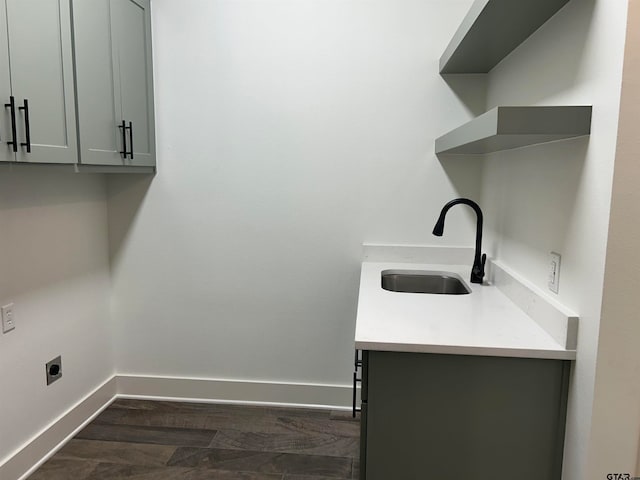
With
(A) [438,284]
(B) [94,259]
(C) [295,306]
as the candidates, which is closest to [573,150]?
(A) [438,284]

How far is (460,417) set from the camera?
1453mm

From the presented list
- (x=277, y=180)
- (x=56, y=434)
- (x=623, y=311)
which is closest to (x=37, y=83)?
(x=277, y=180)

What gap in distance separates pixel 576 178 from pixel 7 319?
219 centimetres

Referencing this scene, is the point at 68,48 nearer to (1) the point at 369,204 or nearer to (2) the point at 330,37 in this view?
(2) the point at 330,37

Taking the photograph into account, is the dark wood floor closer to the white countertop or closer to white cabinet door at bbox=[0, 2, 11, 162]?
the white countertop

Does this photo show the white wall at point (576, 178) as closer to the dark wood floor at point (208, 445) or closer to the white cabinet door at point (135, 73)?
the dark wood floor at point (208, 445)

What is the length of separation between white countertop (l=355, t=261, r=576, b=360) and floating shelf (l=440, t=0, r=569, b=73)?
1.02 metres

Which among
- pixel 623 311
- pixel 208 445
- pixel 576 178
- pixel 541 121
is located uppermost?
pixel 541 121

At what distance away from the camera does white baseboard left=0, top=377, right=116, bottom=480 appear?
2037 millimetres

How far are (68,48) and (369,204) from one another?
1544 millimetres

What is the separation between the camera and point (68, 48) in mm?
1883

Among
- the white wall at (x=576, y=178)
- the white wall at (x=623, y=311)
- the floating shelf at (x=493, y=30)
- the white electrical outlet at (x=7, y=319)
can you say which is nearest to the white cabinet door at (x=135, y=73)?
the white electrical outlet at (x=7, y=319)

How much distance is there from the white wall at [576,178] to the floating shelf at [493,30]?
5 centimetres

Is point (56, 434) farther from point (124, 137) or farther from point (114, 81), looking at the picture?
point (114, 81)
